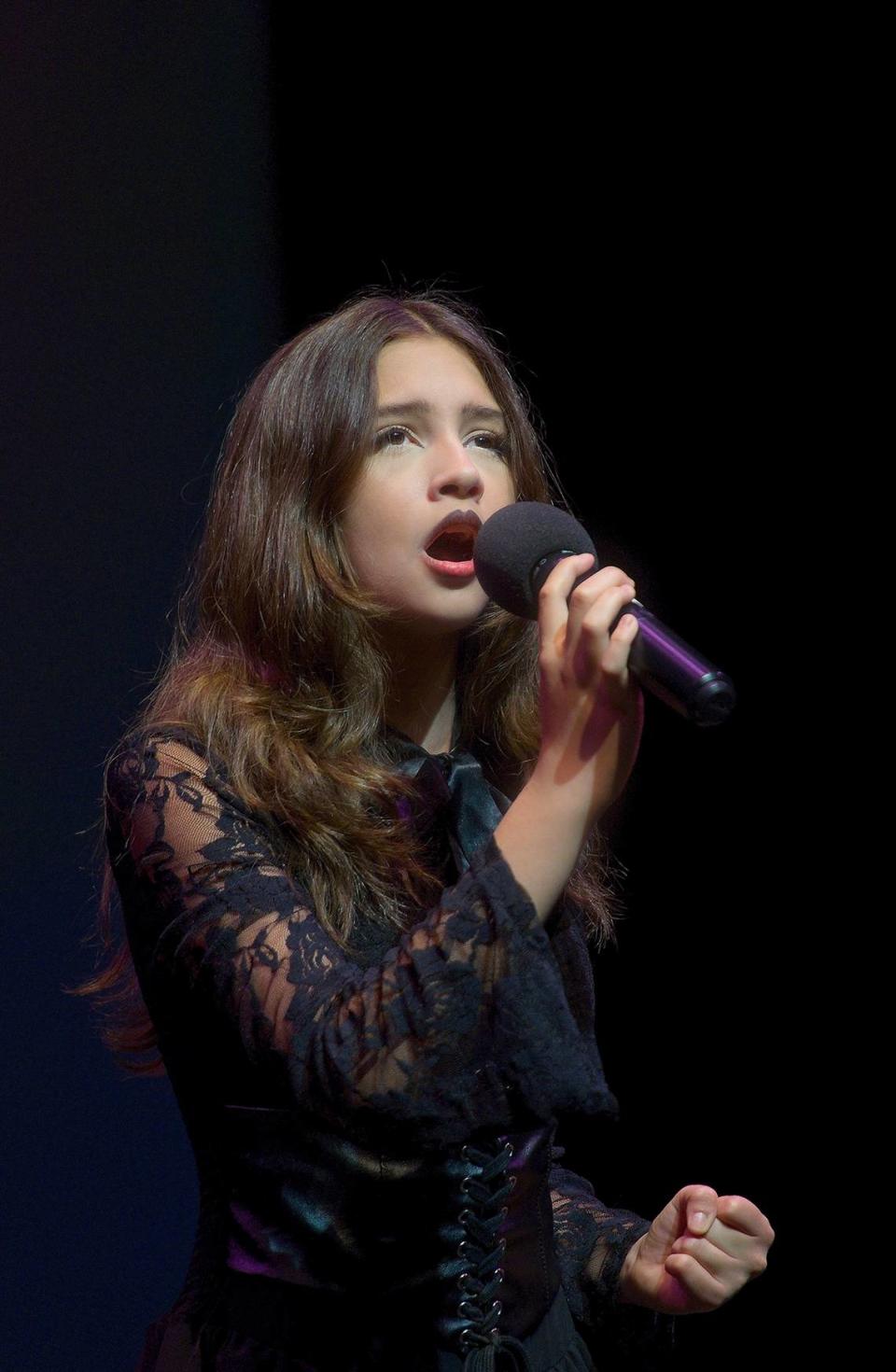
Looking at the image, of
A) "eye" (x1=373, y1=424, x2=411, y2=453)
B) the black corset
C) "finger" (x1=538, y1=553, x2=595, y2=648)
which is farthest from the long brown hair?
"finger" (x1=538, y1=553, x2=595, y2=648)

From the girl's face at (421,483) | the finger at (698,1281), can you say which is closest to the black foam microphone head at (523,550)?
the girl's face at (421,483)

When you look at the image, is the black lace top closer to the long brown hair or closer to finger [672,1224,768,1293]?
the long brown hair

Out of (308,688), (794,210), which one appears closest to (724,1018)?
(308,688)

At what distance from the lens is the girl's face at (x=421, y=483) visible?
1071mm

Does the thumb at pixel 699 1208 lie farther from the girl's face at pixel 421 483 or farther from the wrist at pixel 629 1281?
the girl's face at pixel 421 483

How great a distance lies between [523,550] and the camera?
3.05ft

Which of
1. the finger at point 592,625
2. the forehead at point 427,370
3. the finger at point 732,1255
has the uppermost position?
the forehead at point 427,370

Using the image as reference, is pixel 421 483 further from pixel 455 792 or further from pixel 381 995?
pixel 381 995

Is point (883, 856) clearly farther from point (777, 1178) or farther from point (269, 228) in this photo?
point (269, 228)

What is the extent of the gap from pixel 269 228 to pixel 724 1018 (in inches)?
54.1

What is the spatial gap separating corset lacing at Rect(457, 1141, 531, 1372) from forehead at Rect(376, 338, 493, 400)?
2.11ft

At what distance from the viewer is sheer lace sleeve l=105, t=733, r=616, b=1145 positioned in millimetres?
747

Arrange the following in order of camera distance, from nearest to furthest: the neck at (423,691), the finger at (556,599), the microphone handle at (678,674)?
the microphone handle at (678,674) < the finger at (556,599) < the neck at (423,691)

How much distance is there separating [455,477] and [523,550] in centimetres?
16
